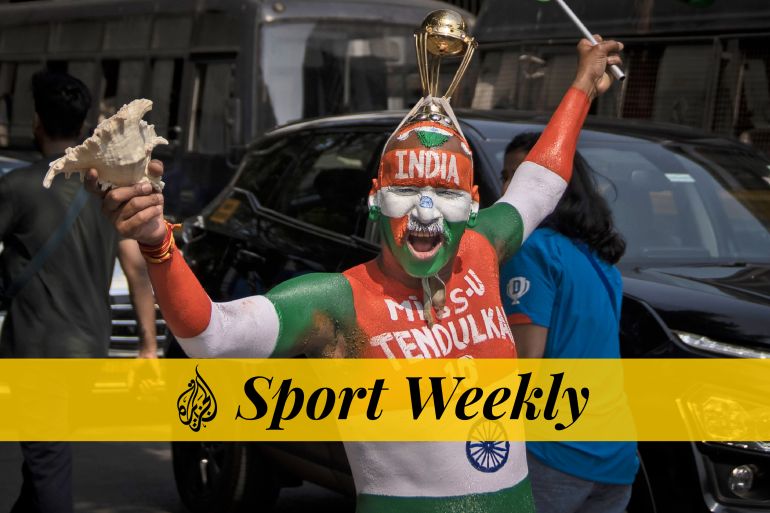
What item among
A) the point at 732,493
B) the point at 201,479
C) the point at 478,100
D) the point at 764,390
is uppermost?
the point at 478,100

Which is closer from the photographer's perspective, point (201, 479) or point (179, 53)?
point (201, 479)

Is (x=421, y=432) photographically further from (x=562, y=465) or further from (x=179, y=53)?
(x=179, y=53)

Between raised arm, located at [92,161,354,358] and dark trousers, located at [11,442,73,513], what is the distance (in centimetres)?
226

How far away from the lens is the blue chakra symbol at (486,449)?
3289 millimetres

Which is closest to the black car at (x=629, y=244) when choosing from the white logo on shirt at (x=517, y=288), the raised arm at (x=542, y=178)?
the white logo on shirt at (x=517, y=288)

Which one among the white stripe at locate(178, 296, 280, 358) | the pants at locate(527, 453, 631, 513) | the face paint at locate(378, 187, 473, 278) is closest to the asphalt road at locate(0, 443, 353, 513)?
the pants at locate(527, 453, 631, 513)

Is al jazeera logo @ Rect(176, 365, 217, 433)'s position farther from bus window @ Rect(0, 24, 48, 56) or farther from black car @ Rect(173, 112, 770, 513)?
bus window @ Rect(0, 24, 48, 56)

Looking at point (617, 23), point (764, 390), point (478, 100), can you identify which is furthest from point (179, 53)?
point (764, 390)

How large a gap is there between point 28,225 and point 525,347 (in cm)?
207

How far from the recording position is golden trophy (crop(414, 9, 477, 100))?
11.5 feet

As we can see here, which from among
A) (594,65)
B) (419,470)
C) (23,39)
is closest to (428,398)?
(419,470)

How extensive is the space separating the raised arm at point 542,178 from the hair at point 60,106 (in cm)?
225

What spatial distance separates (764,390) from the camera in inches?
192

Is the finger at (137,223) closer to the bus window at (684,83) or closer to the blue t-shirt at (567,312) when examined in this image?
the blue t-shirt at (567,312)
